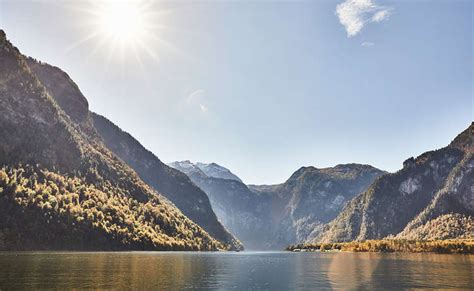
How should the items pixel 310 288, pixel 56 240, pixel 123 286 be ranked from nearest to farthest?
pixel 123 286, pixel 310 288, pixel 56 240

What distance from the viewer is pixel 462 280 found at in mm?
79375

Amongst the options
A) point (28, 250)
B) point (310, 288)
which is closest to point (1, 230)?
point (28, 250)

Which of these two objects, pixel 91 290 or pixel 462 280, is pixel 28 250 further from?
pixel 462 280

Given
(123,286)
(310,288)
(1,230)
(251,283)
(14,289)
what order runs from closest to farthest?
(14,289) → (123,286) → (310,288) → (251,283) → (1,230)

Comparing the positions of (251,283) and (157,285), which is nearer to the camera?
(157,285)

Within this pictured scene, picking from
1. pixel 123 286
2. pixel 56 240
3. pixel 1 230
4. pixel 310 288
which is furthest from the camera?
pixel 56 240

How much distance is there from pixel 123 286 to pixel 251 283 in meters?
23.4

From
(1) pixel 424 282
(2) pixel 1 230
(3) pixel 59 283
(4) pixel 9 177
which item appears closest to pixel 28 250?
(2) pixel 1 230

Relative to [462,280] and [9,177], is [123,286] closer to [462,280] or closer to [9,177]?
[462,280]

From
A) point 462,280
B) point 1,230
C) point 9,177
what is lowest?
point 462,280

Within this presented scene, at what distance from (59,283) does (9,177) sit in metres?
152

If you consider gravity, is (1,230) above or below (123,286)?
above

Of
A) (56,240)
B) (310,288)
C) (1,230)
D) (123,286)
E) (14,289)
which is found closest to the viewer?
(14,289)

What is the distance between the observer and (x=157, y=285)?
66.2m
